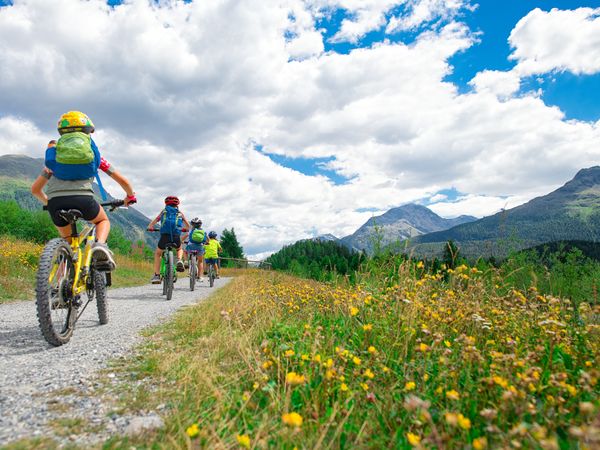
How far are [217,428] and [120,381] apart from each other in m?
1.31

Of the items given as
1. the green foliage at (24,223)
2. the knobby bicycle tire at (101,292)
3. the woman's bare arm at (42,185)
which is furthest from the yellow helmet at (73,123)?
the green foliage at (24,223)

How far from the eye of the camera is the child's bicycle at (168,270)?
32.5ft

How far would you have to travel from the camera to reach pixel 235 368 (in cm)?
289

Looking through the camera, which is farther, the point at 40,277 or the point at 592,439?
the point at 40,277

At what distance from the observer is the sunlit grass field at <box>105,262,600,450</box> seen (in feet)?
5.96

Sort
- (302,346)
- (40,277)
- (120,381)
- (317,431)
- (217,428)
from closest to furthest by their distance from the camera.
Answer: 1. (317,431)
2. (217,428)
3. (120,381)
4. (302,346)
5. (40,277)

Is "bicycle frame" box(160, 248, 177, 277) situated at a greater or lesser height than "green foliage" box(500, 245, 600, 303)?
greater

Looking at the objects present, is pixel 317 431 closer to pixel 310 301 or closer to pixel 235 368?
pixel 235 368

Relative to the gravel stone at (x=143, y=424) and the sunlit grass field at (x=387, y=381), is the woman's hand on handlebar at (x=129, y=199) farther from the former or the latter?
the gravel stone at (x=143, y=424)

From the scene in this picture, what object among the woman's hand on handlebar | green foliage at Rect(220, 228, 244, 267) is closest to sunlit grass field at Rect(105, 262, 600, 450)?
the woman's hand on handlebar

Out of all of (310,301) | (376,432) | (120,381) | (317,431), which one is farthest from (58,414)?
(310,301)

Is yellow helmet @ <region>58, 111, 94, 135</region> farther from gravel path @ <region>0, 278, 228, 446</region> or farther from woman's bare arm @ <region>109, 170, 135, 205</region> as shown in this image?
gravel path @ <region>0, 278, 228, 446</region>

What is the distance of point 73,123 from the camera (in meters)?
4.44

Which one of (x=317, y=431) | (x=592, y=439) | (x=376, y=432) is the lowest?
(x=376, y=432)
